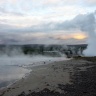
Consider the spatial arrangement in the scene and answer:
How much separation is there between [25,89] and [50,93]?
3604 millimetres

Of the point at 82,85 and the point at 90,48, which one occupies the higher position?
the point at 90,48

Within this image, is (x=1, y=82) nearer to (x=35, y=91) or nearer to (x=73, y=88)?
(x=35, y=91)

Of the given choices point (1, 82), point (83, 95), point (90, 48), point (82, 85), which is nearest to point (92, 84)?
point (82, 85)

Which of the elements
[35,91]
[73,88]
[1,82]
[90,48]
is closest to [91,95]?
[73,88]

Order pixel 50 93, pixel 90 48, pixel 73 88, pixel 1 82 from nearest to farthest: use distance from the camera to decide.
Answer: pixel 50 93 < pixel 73 88 < pixel 1 82 < pixel 90 48

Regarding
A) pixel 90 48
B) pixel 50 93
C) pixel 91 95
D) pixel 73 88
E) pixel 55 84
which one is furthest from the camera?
pixel 90 48

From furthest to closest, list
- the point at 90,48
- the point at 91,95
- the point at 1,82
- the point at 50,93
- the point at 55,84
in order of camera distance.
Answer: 1. the point at 90,48
2. the point at 1,82
3. the point at 55,84
4. the point at 50,93
5. the point at 91,95

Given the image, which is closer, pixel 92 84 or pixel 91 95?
pixel 91 95

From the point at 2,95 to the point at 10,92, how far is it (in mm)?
1176

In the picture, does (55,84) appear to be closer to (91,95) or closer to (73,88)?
(73,88)

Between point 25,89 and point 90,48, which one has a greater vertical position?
point 90,48

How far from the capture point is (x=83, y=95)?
2077 cm

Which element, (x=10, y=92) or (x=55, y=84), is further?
(x=55, y=84)

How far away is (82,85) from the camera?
82.3 feet
